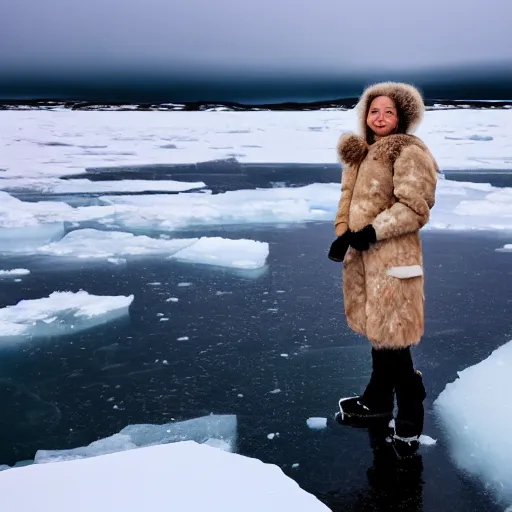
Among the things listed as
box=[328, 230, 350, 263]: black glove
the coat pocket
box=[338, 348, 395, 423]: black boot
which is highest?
box=[328, 230, 350, 263]: black glove

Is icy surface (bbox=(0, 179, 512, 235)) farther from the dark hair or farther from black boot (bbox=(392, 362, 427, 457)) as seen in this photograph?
black boot (bbox=(392, 362, 427, 457))

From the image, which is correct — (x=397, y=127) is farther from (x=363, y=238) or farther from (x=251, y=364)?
(x=251, y=364)

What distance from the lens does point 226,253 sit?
17.5ft

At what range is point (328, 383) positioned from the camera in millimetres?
2910

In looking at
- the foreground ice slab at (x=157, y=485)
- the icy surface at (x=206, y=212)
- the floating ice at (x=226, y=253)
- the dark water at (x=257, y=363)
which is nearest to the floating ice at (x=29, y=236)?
the icy surface at (x=206, y=212)

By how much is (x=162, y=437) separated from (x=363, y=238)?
1107mm

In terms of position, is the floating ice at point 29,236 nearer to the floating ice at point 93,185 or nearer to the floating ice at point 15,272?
the floating ice at point 15,272

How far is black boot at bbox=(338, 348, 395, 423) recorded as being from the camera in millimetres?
2457

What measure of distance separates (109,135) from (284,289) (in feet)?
58.4

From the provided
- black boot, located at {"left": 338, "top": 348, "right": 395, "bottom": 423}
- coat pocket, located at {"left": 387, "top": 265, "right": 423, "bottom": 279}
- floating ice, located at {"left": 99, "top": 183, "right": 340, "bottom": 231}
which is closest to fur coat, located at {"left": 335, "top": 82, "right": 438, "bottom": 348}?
coat pocket, located at {"left": 387, "top": 265, "right": 423, "bottom": 279}

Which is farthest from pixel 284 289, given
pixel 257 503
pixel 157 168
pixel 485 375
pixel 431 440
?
pixel 157 168

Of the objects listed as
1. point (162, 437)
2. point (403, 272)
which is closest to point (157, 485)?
point (162, 437)

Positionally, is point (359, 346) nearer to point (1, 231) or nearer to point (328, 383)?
point (328, 383)

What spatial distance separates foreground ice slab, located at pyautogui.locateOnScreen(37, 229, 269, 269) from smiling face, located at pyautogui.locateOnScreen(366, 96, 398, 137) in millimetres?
2772
